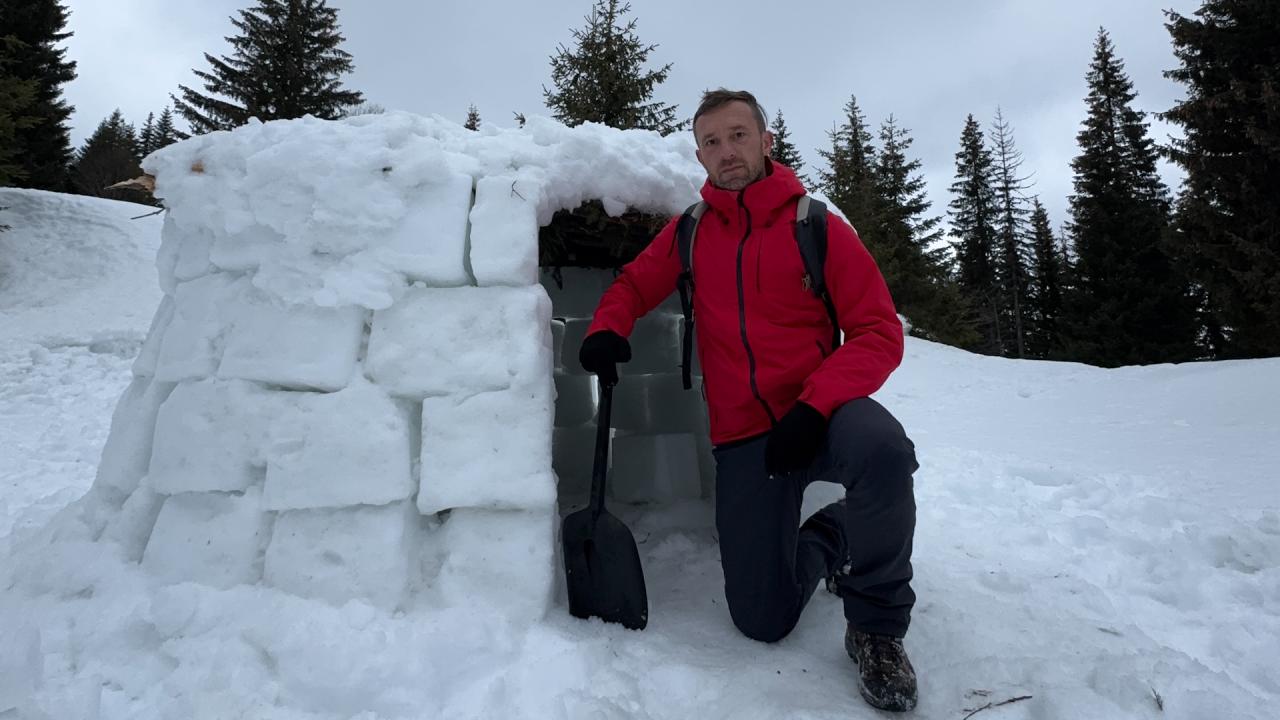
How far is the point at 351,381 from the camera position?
1.71 meters

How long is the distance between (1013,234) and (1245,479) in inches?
965

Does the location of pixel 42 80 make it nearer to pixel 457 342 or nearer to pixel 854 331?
pixel 457 342

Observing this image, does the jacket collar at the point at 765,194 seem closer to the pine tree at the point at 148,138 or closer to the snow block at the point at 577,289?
the snow block at the point at 577,289

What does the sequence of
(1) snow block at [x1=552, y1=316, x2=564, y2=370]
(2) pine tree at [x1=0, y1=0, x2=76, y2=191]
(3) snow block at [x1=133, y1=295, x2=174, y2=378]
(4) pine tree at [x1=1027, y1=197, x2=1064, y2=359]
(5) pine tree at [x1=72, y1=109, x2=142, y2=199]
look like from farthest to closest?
(4) pine tree at [x1=1027, y1=197, x2=1064, y2=359] → (5) pine tree at [x1=72, y1=109, x2=142, y2=199] → (2) pine tree at [x1=0, y1=0, x2=76, y2=191] → (1) snow block at [x1=552, y1=316, x2=564, y2=370] → (3) snow block at [x1=133, y1=295, x2=174, y2=378]

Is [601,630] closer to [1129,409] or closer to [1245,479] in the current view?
[1245,479]

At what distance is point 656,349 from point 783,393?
58.9 inches

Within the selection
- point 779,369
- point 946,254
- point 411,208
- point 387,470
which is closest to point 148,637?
point 387,470

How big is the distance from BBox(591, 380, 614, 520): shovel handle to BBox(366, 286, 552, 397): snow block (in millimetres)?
328

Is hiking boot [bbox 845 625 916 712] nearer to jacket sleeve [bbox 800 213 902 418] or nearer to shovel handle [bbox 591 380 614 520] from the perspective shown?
jacket sleeve [bbox 800 213 902 418]

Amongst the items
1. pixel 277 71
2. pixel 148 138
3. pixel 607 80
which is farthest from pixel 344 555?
pixel 148 138

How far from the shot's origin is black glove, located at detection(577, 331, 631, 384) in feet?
6.38

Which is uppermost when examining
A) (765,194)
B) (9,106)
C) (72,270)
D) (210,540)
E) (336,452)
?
(9,106)

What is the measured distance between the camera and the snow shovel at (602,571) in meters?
1.82

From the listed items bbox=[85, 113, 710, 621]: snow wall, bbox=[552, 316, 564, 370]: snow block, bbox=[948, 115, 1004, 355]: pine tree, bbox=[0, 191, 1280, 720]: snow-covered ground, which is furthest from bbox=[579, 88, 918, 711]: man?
bbox=[948, 115, 1004, 355]: pine tree
